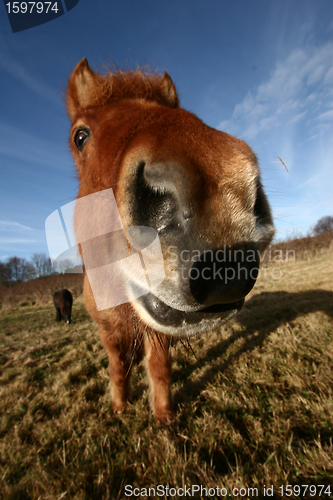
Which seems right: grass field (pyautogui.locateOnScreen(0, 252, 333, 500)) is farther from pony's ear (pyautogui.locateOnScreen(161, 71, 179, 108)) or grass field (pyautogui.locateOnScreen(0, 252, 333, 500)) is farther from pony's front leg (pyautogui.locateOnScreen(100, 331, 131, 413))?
pony's ear (pyautogui.locateOnScreen(161, 71, 179, 108))

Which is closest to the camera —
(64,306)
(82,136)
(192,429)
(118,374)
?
(82,136)

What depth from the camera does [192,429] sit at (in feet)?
7.61

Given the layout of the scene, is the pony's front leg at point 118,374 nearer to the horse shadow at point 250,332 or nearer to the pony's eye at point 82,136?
the horse shadow at point 250,332

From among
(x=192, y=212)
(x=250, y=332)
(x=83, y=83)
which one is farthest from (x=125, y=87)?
(x=250, y=332)

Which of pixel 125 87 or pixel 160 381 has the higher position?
pixel 125 87

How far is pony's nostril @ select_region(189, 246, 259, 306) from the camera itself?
95cm

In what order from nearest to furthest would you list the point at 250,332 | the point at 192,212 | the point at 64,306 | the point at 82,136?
1. the point at 192,212
2. the point at 82,136
3. the point at 250,332
4. the point at 64,306

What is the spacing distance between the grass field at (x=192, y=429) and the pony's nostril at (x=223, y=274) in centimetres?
120

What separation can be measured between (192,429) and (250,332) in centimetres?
329

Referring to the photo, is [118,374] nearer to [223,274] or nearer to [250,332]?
[223,274]

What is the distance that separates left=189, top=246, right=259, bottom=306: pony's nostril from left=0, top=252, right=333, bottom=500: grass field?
3.95ft

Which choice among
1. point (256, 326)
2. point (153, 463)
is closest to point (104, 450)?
point (153, 463)

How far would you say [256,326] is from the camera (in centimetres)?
547

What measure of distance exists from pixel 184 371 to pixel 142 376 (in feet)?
2.60
